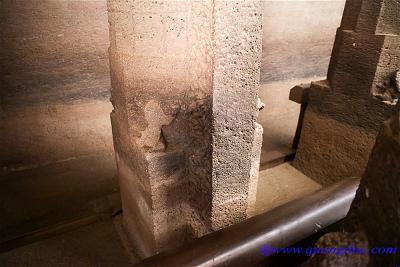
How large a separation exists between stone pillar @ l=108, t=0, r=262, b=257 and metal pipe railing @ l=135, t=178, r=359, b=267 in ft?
1.13

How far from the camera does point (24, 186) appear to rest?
317cm

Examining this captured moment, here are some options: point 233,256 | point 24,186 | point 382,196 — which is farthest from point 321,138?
point 24,186

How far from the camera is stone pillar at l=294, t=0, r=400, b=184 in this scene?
275 cm

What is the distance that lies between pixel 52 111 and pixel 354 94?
131 inches

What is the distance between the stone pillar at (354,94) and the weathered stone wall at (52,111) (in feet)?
7.84

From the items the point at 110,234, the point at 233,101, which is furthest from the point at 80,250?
the point at 233,101

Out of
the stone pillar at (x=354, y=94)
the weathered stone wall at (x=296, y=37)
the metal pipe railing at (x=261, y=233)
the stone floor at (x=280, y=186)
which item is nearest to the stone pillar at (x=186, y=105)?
the metal pipe railing at (x=261, y=233)

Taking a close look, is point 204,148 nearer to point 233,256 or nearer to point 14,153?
point 233,256

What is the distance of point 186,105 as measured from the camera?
5.26ft

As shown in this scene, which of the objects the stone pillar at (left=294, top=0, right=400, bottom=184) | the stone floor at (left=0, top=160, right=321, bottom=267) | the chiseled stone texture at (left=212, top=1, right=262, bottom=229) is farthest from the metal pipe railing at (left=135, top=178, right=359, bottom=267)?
the stone pillar at (left=294, top=0, right=400, bottom=184)

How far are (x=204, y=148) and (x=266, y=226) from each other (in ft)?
1.66

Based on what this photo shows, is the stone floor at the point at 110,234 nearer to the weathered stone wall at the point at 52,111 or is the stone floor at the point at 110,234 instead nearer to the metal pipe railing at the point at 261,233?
the weathered stone wall at the point at 52,111

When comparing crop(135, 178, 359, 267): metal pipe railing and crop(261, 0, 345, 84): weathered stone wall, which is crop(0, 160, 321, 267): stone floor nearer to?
crop(135, 178, 359, 267): metal pipe railing

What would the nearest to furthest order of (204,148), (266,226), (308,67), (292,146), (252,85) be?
(266,226), (252,85), (204,148), (292,146), (308,67)
